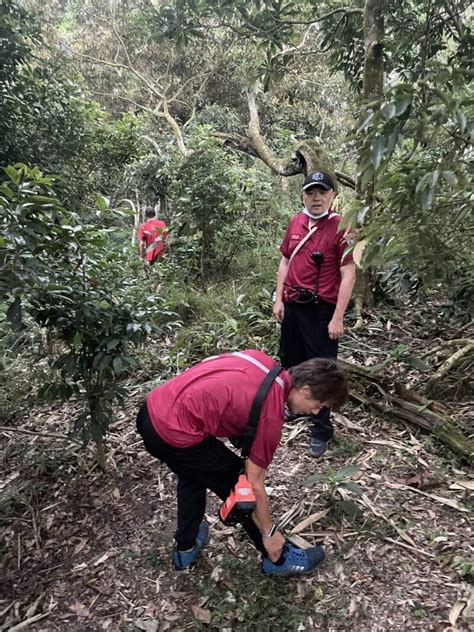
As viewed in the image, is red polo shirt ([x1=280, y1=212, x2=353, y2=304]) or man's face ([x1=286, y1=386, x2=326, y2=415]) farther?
red polo shirt ([x1=280, y1=212, x2=353, y2=304])

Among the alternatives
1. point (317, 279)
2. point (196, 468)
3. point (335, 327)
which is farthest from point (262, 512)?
point (317, 279)

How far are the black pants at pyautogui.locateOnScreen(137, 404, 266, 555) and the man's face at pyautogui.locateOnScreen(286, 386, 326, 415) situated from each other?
441mm

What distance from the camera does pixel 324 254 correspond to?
3316mm

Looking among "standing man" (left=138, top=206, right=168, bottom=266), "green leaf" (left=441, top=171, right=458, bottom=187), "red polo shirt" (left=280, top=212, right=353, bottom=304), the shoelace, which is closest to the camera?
"green leaf" (left=441, top=171, right=458, bottom=187)

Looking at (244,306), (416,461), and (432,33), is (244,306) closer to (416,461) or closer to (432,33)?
(416,461)

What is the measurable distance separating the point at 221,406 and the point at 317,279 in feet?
4.70

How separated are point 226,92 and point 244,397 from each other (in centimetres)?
1434

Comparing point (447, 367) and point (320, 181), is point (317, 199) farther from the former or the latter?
point (447, 367)

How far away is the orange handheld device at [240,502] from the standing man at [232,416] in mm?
38

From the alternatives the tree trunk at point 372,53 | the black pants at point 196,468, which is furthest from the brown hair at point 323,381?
the tree trunk at point 372,53

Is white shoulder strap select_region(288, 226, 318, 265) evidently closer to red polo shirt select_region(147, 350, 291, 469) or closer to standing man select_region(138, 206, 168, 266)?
red polo shirt select_region(147, 350, 291, 469)

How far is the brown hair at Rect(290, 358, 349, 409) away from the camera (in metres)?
2.26

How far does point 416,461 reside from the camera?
10.9ft

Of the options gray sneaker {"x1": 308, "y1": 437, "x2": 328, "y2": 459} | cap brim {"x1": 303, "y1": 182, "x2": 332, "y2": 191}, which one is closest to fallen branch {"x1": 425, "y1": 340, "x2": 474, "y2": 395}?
gray sneaker {"x1": 308, "y1": 437, "x2": 328, "y2": 459}
